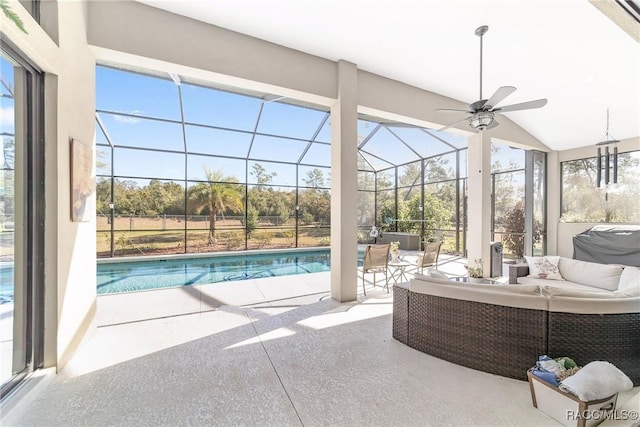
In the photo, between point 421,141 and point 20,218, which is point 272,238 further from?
point 20,218

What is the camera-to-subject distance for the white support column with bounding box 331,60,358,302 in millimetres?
4168

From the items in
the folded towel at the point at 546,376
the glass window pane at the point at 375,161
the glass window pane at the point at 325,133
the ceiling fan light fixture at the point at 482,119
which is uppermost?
the glass window pane at the point at 325,133

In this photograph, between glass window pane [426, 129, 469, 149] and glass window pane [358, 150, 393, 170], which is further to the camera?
glass window pane [358, 150, 393, 170]

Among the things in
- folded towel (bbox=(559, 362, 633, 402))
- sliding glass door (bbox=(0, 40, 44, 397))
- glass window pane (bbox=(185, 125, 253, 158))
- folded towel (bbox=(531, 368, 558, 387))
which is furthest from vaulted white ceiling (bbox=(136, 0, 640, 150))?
glass window pane (bbox=(185, 125, 253, 158))

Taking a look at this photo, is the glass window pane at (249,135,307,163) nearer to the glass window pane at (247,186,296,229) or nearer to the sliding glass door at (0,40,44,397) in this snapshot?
the glass window pane at (247,186,296,229)

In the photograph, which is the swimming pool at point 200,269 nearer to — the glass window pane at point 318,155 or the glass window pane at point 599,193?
the glass window pane at point 318,155

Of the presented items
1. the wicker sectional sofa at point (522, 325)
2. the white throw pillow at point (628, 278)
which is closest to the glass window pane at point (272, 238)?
the wicker sectional sofa at point (522, 325)

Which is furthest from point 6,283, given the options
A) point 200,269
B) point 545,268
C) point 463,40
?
point 545,268

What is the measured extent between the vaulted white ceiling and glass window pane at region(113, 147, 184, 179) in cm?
627

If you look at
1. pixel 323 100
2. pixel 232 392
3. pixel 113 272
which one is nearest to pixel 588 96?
pixel 323 100

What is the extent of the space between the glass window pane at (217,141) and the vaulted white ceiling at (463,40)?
5.16 m

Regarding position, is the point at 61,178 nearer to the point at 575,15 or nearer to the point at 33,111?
the point at 33,111

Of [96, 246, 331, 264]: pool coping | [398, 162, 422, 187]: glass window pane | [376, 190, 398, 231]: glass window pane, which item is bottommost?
[96, 246, 331, 264]: pool coping

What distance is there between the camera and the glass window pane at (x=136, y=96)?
696 centimetres
